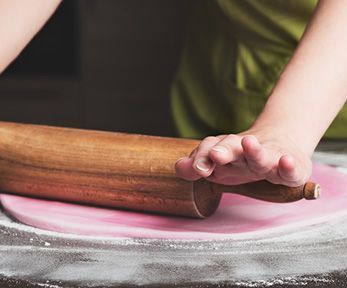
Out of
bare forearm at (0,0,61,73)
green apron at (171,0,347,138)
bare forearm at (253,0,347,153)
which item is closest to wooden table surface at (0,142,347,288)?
bare forearm at (253,0,347,153)

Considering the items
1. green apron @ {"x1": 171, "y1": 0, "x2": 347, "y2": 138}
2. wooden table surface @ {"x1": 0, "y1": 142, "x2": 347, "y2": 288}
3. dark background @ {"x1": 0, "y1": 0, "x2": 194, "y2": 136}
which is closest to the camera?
wooden table surface @ {"x1": 0, "y1": 142, "x2": 347, "y2": 288}

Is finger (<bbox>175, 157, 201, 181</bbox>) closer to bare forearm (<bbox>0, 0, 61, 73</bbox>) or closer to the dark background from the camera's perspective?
bare forearm (<bbox>0, 0, 61, 73</bbox>)

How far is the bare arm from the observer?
0.78m

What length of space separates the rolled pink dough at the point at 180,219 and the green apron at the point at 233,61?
1.12 ft

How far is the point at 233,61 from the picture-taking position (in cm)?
135

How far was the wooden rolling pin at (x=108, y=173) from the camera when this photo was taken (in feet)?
2.86

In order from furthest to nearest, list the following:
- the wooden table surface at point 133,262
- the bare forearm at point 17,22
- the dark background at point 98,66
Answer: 1. the dark background at point 98,66
2. the bare forearm at point 17,22
3. the wooden table surface at point 133,262

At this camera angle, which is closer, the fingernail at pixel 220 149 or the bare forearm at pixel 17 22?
the fingernail at pixel 220 149

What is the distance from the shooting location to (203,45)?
149cm

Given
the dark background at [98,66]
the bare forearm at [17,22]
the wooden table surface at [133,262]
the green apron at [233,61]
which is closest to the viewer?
the wooden table surface at [133,262]

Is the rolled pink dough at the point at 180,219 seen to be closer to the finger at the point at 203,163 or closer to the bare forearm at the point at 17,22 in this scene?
the finger at the point at 203,163

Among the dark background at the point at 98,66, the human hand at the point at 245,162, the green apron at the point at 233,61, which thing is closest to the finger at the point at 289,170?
the human hand at the point at 245,162

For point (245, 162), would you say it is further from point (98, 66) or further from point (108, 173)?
point (98, 66)

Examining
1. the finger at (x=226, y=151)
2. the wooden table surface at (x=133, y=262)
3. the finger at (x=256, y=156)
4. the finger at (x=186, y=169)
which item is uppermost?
the finger at (x=256, y=156)
